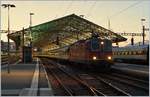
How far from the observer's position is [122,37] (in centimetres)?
8738

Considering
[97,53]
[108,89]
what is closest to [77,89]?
[108,89]

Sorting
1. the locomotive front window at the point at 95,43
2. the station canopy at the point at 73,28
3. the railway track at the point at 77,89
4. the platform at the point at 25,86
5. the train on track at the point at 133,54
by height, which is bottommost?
the railway track at the point at 77,89

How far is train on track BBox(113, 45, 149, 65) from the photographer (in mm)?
50550

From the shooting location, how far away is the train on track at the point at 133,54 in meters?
50.5

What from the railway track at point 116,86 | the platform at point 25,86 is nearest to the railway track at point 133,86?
the railway track at point 116,86

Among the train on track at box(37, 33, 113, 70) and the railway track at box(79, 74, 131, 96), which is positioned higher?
the train on track at box(37, 33, 113, 70)

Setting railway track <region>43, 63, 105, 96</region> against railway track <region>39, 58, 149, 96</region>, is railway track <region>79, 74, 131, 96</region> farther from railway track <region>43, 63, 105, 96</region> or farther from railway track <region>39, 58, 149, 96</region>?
railway track <region>43, 63, 105, 96</region>

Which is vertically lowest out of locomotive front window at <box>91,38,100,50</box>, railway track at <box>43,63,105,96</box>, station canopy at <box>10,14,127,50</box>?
railway track at <box>43,63,105,96</box>

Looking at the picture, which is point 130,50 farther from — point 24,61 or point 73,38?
point 73,38

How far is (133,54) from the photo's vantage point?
56531mm

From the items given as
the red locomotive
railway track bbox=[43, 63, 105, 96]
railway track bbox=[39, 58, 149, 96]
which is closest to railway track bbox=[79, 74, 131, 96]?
railway track bbox=[39, 58, 149, 96]

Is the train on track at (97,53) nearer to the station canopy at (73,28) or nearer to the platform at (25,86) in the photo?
the platform at (25,86)

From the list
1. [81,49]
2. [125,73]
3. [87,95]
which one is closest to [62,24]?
[81,49]

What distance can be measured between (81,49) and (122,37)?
149 feet
